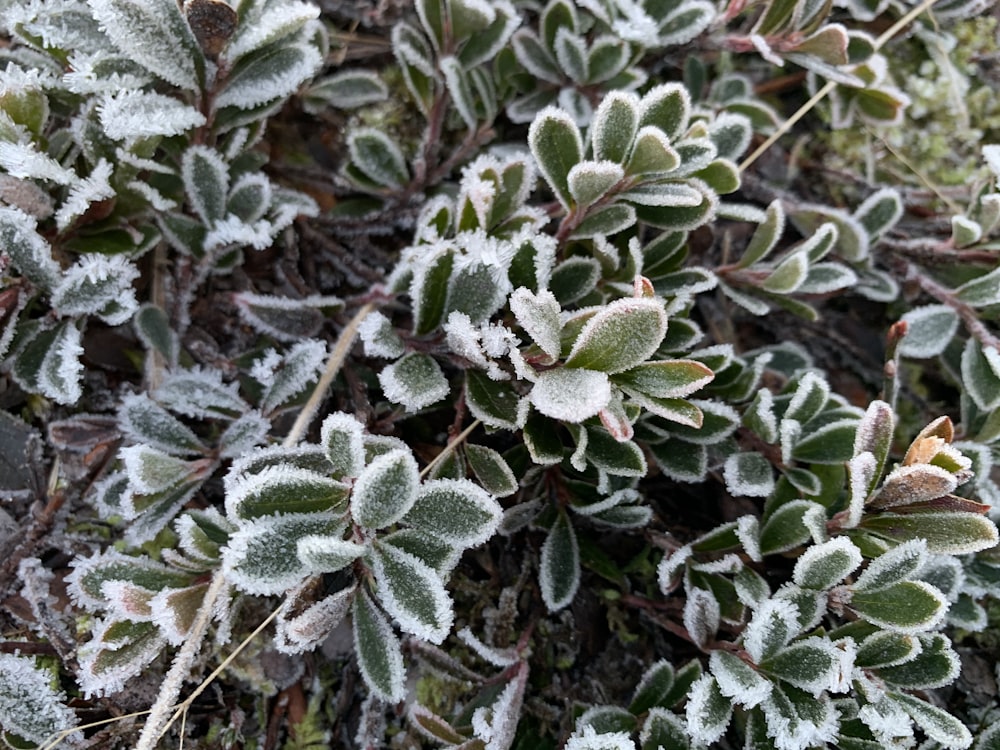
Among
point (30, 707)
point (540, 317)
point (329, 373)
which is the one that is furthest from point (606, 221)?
point (30, 707)

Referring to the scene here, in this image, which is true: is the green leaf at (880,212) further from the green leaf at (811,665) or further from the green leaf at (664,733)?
the green leaf at (664,733)

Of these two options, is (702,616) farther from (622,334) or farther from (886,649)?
(622,334)

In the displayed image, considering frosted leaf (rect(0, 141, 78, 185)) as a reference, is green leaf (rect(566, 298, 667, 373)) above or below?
below

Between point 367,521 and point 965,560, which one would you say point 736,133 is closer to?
point 965,560

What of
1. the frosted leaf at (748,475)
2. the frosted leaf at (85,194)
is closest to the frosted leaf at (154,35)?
the frosted leaf at (85,194)

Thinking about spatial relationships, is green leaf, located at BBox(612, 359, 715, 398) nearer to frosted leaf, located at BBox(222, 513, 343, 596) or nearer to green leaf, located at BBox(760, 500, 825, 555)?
green leaf, located at BBox(760, 500, 825, 555)

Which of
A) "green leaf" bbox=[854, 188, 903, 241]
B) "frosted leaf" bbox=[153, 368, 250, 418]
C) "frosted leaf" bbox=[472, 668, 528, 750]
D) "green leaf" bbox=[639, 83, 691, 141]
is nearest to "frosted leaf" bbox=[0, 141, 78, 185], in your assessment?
"frosted leaf" bbox=[153, 368, 250, 418]
